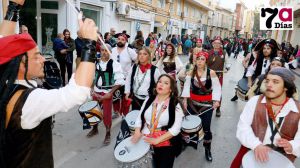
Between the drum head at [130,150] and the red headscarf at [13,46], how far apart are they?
1536 millimetres

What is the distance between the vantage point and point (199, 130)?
3.79 meters

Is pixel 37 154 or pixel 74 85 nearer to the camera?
pixel 74 85

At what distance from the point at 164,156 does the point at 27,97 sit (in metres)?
1.88

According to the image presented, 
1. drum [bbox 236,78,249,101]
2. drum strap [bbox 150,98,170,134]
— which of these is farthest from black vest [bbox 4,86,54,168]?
drum [bbox 236,78,249,101]

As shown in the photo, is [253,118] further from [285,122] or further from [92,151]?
[92,151]

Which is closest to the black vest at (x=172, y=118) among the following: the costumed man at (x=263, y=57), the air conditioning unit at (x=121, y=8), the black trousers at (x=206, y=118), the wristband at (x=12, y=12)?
the black trousers at (x=206, y=118)

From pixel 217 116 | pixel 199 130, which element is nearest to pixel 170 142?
pixel 199 130

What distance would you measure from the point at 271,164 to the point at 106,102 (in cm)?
303

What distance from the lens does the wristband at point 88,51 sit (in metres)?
1.60

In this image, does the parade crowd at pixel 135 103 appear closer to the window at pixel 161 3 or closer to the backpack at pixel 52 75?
the backpack at pixel 52 75

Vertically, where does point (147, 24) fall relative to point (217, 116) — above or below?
above

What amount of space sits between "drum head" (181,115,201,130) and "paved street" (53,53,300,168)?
82cm

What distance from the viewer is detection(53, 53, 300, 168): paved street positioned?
13.8 ft

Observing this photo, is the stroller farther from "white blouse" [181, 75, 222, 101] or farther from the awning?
the awning
